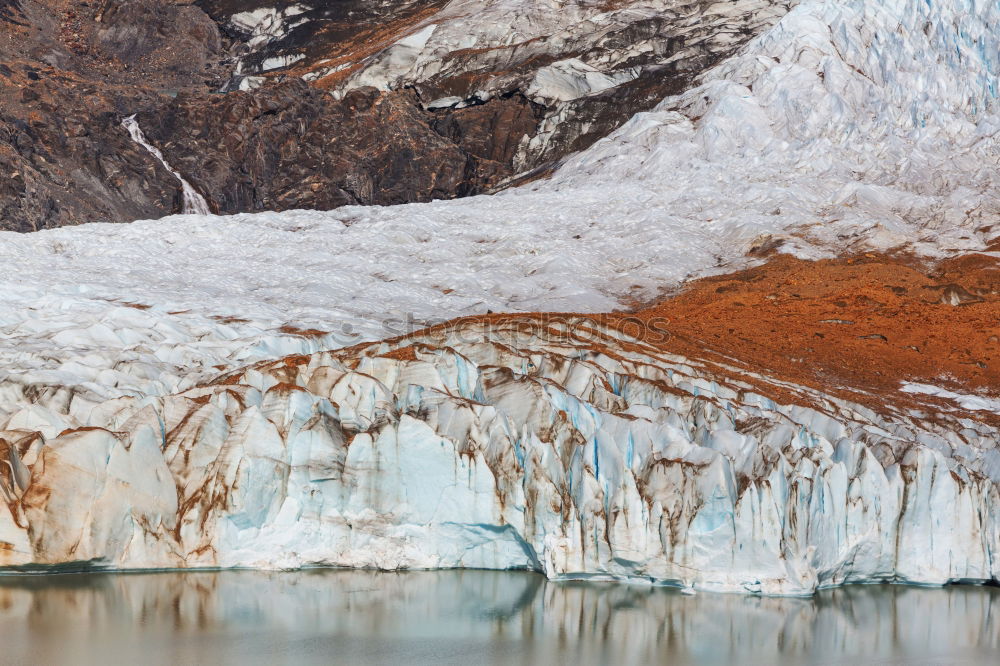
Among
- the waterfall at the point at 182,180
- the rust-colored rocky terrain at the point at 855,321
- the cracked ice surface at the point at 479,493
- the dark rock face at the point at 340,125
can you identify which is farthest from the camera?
the waterfall at the point at 182,180

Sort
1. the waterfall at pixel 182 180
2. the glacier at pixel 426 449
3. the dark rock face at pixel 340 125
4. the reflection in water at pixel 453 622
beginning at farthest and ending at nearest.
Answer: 1. the waterfall at pixel 182 180
2. the dark rock face at pixel 340 125
3. the glacier at pixel 426 449
4. the reflection in water at pixel 453 622

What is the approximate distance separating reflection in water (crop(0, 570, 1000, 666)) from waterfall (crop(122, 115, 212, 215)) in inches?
2232

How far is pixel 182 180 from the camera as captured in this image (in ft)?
258

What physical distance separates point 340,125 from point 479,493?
202 feet

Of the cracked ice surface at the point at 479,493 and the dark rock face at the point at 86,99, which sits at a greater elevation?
the dark rock face at the point at 86,99

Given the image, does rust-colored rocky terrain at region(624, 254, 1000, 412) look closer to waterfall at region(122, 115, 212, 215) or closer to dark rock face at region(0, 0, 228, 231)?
waterfall at region(122, 115, 212, 215)

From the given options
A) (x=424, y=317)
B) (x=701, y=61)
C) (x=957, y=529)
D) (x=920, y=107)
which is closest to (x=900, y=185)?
(x=920, y=107)

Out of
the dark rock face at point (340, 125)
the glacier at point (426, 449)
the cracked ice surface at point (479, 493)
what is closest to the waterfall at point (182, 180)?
the dark rock face at point (340, 125)

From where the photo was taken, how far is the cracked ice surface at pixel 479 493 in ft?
77.5

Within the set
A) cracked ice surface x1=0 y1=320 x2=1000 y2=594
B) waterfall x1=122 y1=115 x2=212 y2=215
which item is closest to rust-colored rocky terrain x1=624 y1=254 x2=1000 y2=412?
cracked ice surface x1=0 y1=320 x2=1000 y2=594

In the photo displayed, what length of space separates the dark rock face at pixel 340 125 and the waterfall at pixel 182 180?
1.49 ft

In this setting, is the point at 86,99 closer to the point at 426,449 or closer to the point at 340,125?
the point at 340,125

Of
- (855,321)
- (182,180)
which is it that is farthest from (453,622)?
(182,180)

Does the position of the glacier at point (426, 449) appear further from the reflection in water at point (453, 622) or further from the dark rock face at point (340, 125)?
the dark rock face at point (340, 125)
